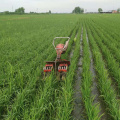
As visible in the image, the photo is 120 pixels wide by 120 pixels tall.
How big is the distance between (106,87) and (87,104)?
85cm

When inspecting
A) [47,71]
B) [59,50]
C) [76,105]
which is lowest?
[76,105]

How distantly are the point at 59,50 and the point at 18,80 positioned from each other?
5.19 feet

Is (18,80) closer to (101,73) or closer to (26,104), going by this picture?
(26,104)

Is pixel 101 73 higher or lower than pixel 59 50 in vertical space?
lower

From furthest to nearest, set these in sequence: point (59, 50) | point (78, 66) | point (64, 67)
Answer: point (78, 66), point (59, 50), point (64, 67)

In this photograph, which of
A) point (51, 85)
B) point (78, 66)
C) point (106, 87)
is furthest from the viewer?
point (78, 66)

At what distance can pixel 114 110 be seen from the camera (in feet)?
7.72

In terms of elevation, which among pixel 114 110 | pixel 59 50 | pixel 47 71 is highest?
pixel 59 50

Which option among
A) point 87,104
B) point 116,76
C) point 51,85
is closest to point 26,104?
point 51,85

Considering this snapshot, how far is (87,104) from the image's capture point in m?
2.47

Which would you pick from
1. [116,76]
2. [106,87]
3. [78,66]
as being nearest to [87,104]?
[106,87]

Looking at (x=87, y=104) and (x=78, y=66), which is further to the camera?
(x=78, y=66)

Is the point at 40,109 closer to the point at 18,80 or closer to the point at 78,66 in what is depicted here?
the point at 18,80

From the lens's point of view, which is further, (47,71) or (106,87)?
(47,71)
